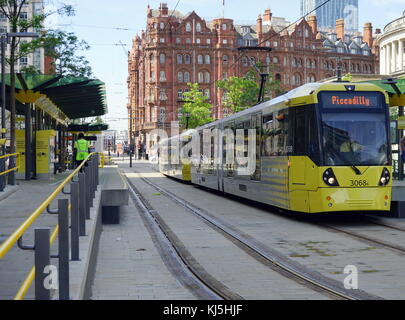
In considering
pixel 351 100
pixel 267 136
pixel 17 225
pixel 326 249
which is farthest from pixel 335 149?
pixel 17 225

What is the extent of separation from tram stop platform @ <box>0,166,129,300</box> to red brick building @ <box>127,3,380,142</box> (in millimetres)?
89904

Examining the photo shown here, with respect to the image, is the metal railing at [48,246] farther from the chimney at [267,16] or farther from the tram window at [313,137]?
the chimney at [267,16]

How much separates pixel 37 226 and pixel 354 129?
7.76 meters

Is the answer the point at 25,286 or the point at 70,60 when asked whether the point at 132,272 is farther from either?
the point at 70,60

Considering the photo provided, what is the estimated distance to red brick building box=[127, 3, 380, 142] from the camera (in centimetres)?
11106

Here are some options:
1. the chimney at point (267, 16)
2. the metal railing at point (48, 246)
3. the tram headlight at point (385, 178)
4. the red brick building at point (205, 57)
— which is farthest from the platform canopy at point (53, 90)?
the chimney at point (267, 16)

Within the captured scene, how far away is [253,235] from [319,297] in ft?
19.2

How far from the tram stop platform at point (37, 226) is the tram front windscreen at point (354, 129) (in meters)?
4.43

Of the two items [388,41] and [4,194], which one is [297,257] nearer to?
[4,194]

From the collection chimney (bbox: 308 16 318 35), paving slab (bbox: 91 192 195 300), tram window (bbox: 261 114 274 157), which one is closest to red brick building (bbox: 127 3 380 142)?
chimney (bbox: 308 16 318 35)

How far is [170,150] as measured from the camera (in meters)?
41.2

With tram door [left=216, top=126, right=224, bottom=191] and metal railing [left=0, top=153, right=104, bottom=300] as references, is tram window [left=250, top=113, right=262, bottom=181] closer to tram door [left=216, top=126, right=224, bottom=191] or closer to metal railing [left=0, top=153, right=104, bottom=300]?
tram door [left=216, top=126, right=224, bottom=191]

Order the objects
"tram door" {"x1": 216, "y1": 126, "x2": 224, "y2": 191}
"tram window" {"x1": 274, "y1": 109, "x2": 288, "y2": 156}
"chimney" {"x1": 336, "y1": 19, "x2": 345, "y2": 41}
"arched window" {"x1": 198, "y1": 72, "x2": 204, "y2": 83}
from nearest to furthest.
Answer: "tram window" {"x1": 274, "y1": 109, "x2": 288, "y2": 156}
"tram door" {"x1": 216, "y1": 126, "x2": 224, "y2": 191}
"arched window" {"x1": 198, "y1": 72, "x2": 204, "y2": 83}
"chimney" {"x1": 336, "y1": 19, "x2": 345, "y2": 41}
